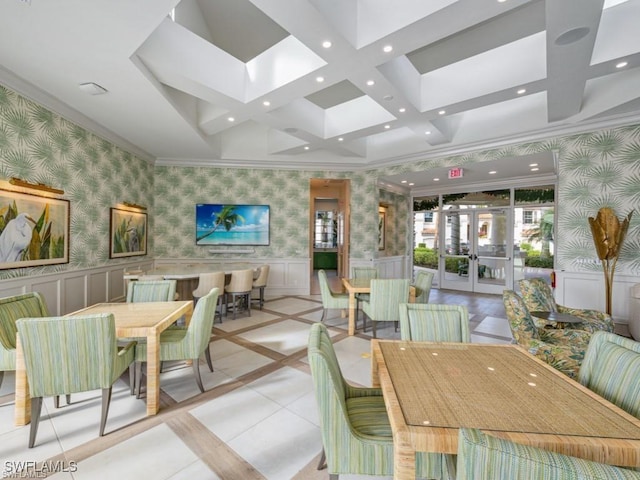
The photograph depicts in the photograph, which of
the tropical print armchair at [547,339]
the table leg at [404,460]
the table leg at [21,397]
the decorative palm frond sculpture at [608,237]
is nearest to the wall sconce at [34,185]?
the table leg at [21,397]

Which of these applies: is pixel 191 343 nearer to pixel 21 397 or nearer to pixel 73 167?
pixel 21 397

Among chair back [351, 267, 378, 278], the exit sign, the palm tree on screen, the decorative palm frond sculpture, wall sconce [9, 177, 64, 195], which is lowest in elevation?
chair back [351, 267, 378, 278]

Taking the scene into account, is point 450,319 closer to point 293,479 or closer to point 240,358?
point 293,479

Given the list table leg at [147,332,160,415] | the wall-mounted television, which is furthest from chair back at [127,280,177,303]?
the wall-mounted television

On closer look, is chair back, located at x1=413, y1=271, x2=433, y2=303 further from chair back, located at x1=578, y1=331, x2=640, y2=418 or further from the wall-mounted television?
the wall-mounted television

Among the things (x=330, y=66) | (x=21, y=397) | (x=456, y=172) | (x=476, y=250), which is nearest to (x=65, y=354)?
(x=21, y=397)

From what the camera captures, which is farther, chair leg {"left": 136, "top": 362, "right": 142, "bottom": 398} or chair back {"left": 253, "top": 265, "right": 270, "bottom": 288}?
chair back {"left": 253, "top": 265, "right": 270, "bottom": 288}

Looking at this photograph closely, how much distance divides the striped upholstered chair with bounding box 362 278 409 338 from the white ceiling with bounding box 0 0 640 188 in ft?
7.95

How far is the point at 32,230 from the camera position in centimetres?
354

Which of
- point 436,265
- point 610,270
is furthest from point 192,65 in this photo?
point 436,265

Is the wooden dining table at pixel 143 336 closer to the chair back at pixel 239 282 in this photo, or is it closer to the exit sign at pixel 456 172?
the chair back at pixel 239 282

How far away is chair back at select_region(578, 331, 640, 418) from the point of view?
4.01 feet

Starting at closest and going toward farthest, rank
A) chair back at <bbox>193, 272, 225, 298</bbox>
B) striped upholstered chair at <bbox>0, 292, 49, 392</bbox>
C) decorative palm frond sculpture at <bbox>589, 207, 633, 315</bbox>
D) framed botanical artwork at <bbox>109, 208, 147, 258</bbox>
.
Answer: striped upholstered chair at <bbox>0, 292, 49, 392</bbox>, decorative palm frond sculpture at <bbox>589, 207, 633, 315</bbox>, chair back at <bbox>193, 272, 225, 298</bbox>, framed botanical artwork at <bbox>109, 208, 147, 258</bbox>

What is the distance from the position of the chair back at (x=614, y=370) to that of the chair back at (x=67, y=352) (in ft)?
9.10
